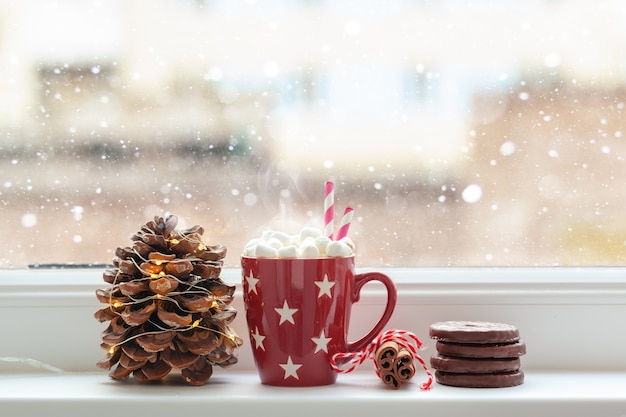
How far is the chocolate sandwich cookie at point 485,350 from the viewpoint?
3.47 ft

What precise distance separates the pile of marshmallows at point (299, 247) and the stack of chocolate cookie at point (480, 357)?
17 centimetres

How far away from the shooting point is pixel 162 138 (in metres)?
1.33

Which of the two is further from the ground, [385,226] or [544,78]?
[544,78]

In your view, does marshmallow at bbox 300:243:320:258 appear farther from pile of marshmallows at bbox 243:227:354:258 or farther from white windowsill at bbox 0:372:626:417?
white windowsill at bbox 0:372:626:417

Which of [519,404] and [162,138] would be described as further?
[162,138]

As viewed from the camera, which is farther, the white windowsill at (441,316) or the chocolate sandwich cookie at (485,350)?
the white windowsill at (441,316)

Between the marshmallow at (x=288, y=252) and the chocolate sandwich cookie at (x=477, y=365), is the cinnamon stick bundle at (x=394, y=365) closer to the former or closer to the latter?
the chocolate sandwich cookie at (x=477, y=365)

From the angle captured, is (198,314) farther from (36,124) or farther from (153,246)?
(36,124)

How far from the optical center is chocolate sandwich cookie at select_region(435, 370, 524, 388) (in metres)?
1.06

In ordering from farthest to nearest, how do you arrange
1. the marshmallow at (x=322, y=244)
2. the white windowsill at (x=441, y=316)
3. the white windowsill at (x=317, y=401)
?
the white windowsill at (x=441, y=316) < the marshmallow at (x=322, y=244) < the white windowsill at (x=317, y=401)

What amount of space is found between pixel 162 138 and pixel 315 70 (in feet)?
0.88

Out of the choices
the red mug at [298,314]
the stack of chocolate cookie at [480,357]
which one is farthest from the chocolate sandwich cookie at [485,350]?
the red mug at [298,314]

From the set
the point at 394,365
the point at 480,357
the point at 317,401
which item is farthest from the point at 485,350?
the point at 317,401

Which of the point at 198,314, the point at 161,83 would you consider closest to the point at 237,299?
the point at 198,314
